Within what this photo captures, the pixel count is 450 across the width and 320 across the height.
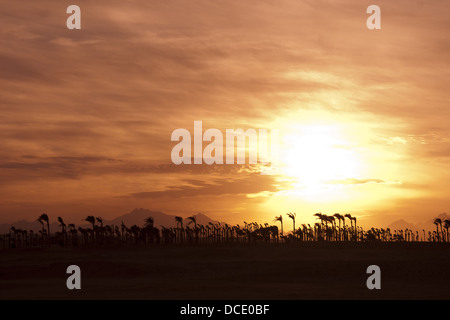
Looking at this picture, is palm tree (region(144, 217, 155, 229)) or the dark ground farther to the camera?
palm tree (region(144, 217, 155, 229))

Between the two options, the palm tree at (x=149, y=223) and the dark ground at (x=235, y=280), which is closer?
the dark ground at (x=235, y=280)

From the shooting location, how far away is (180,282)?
39531 millimetres

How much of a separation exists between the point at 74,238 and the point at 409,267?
118m

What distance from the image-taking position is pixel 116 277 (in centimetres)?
4638

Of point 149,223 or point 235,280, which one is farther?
point 149,223
